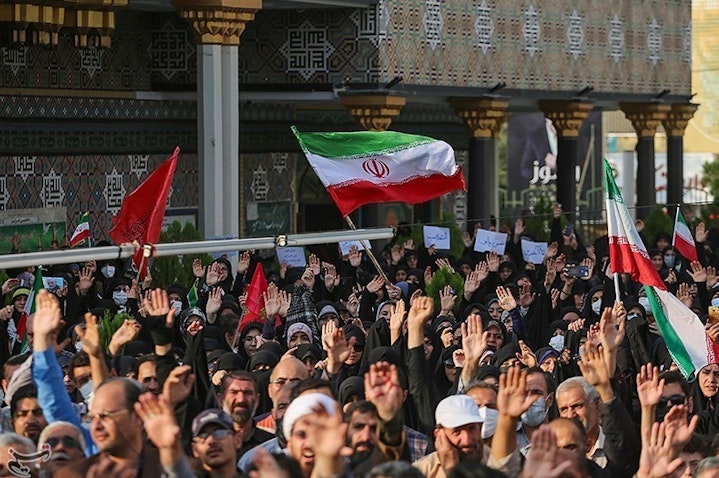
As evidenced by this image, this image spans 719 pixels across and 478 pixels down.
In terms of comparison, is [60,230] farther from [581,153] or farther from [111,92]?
[581,153]

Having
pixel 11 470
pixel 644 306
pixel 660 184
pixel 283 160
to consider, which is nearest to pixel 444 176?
pixel 644 306

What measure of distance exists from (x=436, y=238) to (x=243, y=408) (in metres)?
12.7

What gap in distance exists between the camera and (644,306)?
15.7 meters

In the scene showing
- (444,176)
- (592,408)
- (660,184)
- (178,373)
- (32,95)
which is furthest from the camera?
(660,184)

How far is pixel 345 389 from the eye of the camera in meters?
9.66

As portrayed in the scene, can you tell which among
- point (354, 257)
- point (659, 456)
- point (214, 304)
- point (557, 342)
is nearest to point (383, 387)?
point (659, 456)

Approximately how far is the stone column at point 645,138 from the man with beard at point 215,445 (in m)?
24.5

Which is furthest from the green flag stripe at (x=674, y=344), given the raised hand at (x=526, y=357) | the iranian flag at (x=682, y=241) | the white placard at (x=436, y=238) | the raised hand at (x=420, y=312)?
the white placard at (x=436, y=238)

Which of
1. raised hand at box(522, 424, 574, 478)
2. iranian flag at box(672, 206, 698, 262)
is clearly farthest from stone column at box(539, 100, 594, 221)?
raised hand at box(522, 424, 574, 478)

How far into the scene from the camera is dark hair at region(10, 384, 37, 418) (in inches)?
331

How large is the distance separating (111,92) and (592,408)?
15.9m

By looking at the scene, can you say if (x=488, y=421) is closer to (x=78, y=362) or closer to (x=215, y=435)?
(x=215, y=435)

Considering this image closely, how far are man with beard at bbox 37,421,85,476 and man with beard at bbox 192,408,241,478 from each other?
1.46 feet

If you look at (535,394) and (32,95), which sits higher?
(32,95)
